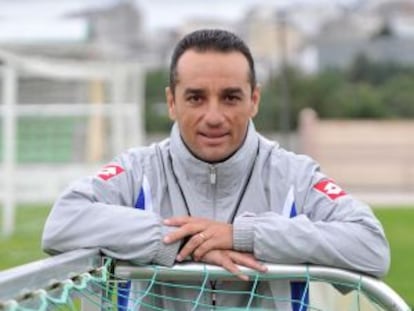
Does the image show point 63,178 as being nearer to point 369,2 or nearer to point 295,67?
point 295,67

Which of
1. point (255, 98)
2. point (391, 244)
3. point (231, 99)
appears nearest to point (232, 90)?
point (231, 99)

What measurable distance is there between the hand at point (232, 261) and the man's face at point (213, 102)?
0.24 metres

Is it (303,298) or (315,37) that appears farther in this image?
(315,37)

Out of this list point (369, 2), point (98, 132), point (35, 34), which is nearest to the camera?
point (98, 132)

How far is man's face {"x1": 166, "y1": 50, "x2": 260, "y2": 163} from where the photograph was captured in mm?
2586


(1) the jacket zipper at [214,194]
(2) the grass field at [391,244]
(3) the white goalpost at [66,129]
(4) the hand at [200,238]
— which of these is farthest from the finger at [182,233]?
(3) the white goalpost at [66,129]

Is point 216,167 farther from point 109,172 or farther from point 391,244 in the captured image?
point 391,244

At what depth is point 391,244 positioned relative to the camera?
1437 centimetres

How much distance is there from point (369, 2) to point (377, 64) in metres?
49.5

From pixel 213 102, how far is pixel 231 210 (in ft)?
0.85

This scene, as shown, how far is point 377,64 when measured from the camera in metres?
53.4

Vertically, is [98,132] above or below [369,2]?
below

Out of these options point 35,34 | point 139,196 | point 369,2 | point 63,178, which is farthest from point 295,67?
point 369,2

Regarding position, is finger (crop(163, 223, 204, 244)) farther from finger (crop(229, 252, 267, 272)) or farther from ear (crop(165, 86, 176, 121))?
ear (crop(165, 86, 176, 121))
